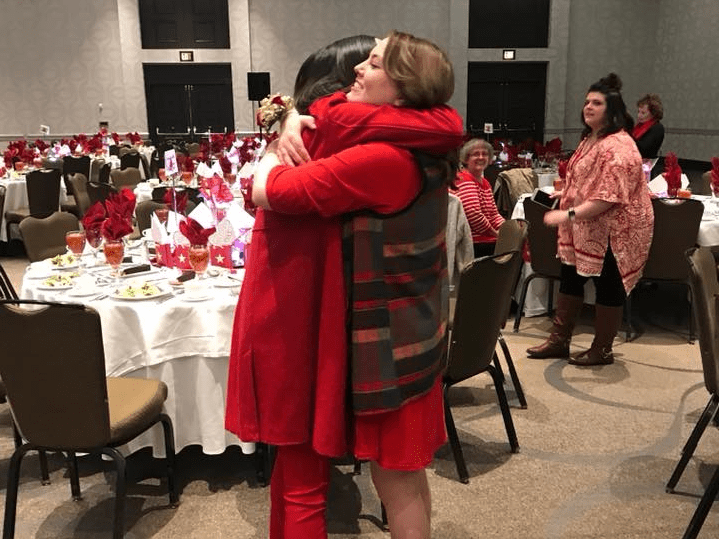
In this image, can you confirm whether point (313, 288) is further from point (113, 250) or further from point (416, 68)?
point (113, 250)

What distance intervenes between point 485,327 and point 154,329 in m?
1.26

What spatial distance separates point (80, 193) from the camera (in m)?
7.00

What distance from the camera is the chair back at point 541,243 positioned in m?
4.51

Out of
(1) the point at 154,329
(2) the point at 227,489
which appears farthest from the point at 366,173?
(2) the point at 227,489

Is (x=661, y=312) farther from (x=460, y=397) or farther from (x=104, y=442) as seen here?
(x=104, y=442)

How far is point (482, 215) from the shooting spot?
14.5 feet

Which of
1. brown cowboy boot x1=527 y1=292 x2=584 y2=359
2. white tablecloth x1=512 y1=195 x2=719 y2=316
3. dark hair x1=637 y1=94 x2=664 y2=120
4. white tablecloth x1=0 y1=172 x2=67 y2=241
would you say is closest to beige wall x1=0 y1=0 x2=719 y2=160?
white tablecloth x1=0 y1=172 x2=67 y2=241

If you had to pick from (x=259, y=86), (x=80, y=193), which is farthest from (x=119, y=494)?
(x=259, y=86)

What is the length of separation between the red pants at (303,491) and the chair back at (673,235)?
11.2ft

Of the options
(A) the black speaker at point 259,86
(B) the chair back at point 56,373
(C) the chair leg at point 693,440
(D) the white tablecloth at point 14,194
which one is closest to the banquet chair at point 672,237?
(C) the chair leg at point 693,440

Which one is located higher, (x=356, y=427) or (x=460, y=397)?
(x=356, y=427)

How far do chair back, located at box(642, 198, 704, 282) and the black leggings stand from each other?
670 mm

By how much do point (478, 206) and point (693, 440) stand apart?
2.03 metres

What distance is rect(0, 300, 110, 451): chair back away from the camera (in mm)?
2104
